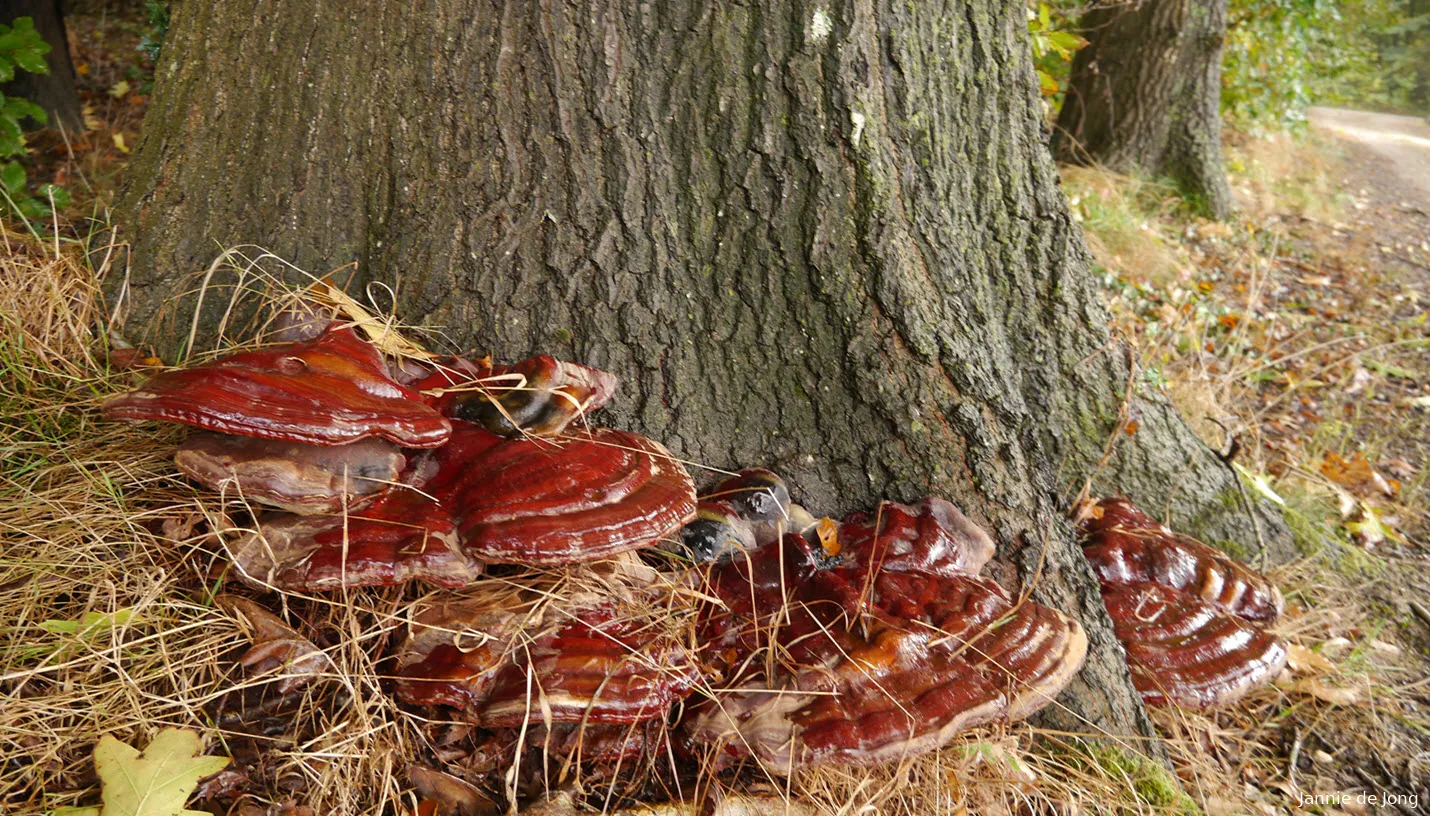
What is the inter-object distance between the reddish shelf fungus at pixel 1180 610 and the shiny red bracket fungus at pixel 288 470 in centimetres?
228

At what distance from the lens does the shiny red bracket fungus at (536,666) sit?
2.03 metres

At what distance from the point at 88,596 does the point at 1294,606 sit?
405 cm

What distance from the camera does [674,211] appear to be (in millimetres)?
2619

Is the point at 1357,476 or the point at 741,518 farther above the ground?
the point at 741,518

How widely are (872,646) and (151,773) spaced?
64.7 inches

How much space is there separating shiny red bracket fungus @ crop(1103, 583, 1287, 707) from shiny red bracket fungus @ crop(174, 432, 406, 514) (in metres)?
2.27

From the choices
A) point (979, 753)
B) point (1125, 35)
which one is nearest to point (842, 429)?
point (979, 753)

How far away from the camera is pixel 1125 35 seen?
8836 mm

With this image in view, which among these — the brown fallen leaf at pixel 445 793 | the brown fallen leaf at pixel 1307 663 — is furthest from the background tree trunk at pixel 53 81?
the brown fallen leaf at pixel 1307 663

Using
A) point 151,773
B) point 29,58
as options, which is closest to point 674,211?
point 151,773

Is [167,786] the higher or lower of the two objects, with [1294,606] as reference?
higher

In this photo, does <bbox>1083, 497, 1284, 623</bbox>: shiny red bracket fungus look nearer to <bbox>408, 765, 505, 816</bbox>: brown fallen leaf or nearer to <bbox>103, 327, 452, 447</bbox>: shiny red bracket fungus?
<bbox>408, 765, 505, 816</bbox>: brown fallen leaf

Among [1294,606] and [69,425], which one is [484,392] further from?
[1294,606]

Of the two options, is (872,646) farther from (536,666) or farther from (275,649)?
(275,649)
